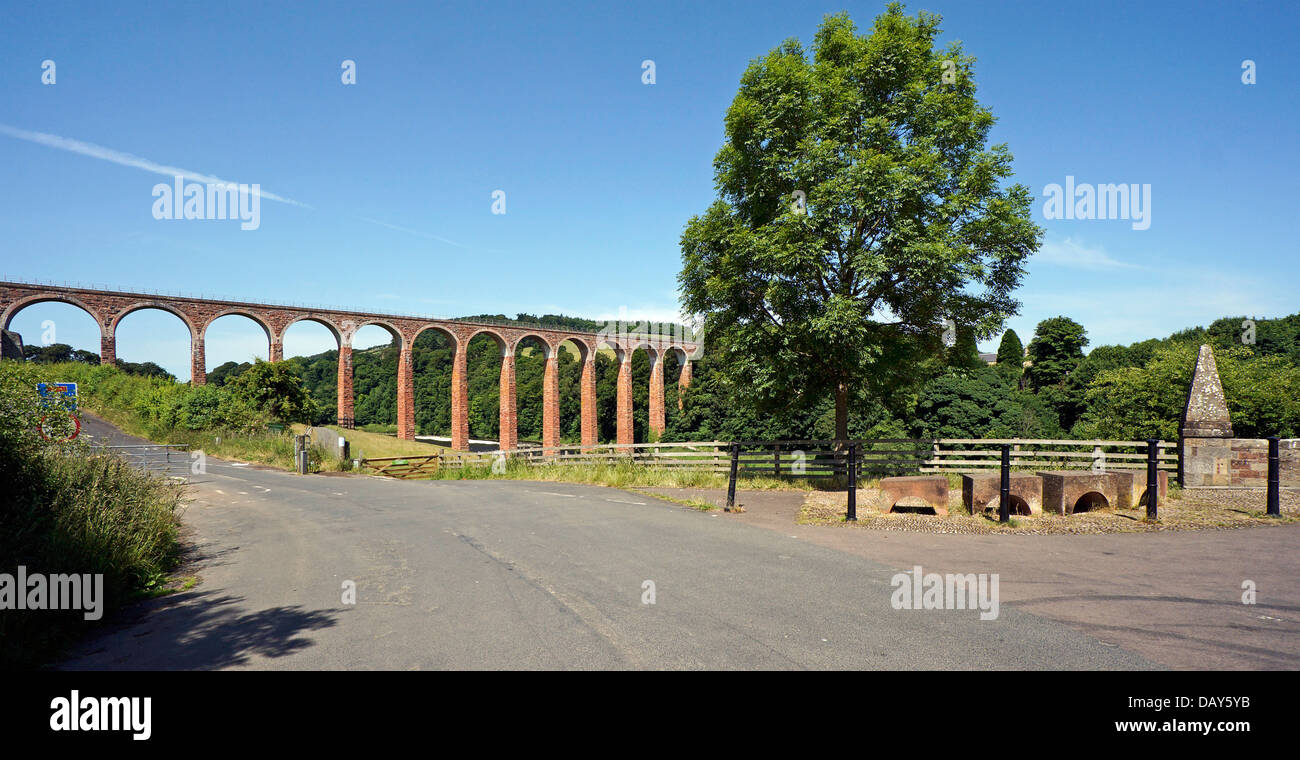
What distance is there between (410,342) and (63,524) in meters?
51.9

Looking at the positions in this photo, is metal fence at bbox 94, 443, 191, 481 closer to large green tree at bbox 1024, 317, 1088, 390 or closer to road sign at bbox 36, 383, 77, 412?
road sign at bbox 36, 383, 77, 412

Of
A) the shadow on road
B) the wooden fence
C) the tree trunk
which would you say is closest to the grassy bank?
the shadow on road

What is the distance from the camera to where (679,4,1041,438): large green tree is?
1516 cm

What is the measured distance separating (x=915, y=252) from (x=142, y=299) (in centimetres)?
4918

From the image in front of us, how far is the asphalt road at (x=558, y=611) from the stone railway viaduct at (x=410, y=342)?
121 ft

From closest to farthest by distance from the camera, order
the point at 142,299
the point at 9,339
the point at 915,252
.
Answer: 1. the point at 915,252
2. the point at 9,339
3. the point at 142,299

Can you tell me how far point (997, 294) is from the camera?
16812mm

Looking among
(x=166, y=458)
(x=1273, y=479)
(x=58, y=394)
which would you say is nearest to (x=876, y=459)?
(x=1273, y=479)

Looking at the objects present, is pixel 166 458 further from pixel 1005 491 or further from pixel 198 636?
pixel 1005 491

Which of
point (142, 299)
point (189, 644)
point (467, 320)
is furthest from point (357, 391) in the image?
point (189, 644)

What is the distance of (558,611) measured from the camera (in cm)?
557

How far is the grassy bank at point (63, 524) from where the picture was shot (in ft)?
17.1

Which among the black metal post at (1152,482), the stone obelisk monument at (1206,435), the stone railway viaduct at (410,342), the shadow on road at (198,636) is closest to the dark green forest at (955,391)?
the stone railway viaduct at (410,342)
